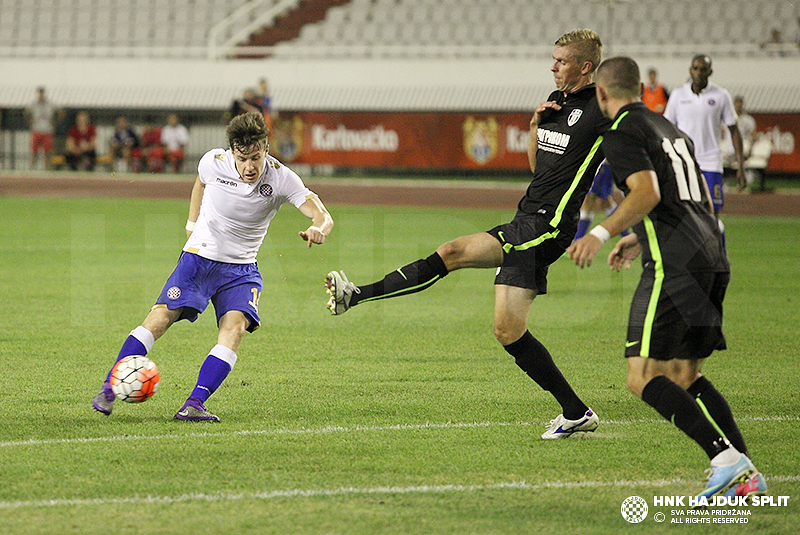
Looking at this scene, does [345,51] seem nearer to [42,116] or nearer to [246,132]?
[42,116]

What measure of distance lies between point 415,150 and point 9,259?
16580 millimetres

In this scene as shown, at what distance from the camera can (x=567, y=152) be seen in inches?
230

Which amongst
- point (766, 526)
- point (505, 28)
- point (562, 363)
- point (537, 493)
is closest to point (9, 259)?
point (562, 363)

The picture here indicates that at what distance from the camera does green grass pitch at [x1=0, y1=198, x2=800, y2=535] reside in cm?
437

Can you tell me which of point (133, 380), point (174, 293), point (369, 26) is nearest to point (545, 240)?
point (174, 293)

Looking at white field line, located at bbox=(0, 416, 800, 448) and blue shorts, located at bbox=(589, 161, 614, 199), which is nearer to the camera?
white field line, located at bbox=(0, 416, 800, 448)

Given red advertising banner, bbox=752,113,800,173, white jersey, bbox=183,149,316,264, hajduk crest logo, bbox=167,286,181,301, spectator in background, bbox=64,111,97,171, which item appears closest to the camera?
hajduk crest logo, bbox=167,286,181,301

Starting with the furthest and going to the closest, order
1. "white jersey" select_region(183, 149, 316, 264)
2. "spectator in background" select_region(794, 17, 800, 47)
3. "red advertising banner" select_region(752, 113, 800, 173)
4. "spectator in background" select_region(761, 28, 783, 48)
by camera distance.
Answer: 1. "spectator in background" select_region(761, 28, 783, 48)
2. "spectator in background" select_region(794, 17, 800, 47)
3. "red advertising banner" select_region(752, 113, 800, 173)
4. "white jersey" select_region(183, 149, 316, 264)

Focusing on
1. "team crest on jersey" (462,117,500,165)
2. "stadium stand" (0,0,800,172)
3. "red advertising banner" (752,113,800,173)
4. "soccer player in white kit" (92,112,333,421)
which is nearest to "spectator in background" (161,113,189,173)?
"stadium stand" (0,0,800,172)

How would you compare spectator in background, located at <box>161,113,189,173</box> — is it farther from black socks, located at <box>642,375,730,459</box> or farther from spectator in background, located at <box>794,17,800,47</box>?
black socks, located at <box>642,375,730,459</box>

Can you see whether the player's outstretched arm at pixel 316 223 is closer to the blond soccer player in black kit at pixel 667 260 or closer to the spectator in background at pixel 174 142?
the blond soccer player in black kit at pixel 667 260

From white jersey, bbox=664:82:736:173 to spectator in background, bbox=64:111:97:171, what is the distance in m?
22.9

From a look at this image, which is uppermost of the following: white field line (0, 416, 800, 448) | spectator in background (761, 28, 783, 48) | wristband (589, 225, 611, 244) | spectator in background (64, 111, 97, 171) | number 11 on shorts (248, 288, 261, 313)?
spectator in background (761, 28, 783, 48)

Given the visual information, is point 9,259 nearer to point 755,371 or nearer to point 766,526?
point 755,371
